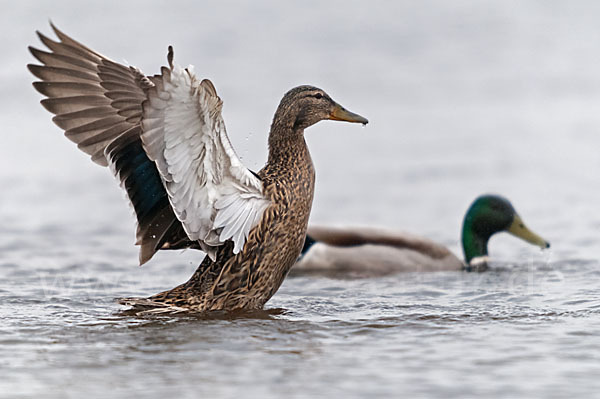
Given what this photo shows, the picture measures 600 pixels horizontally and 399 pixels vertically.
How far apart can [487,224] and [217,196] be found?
4.10 meters

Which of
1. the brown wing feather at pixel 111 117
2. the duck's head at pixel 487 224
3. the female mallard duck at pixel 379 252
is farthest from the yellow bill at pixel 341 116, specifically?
the duck's head at pixel 487 224

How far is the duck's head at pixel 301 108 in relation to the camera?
617 cm

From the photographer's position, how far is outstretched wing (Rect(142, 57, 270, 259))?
5086mm

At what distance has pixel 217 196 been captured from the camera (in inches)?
220

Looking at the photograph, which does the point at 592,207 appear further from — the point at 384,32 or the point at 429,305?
the point at 384,32

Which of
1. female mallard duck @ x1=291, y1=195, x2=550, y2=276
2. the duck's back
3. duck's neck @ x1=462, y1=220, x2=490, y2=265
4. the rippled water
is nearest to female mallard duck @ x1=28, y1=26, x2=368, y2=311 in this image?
the duck's back

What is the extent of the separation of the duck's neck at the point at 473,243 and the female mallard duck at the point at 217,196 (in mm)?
3210

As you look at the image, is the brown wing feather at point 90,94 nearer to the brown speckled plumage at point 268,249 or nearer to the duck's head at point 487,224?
the brown speckled plumage at point 268,249

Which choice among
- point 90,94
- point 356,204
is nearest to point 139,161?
point 90,94

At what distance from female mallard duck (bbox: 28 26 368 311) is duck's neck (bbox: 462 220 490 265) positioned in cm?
321

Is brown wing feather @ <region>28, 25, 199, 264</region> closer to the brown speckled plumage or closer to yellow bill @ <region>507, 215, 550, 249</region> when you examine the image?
the brown speckled plumage

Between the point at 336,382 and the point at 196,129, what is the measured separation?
1.46 meters

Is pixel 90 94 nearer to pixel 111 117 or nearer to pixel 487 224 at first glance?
pixel 111 117

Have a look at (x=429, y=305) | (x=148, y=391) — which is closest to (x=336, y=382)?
(x=148, y=391)
